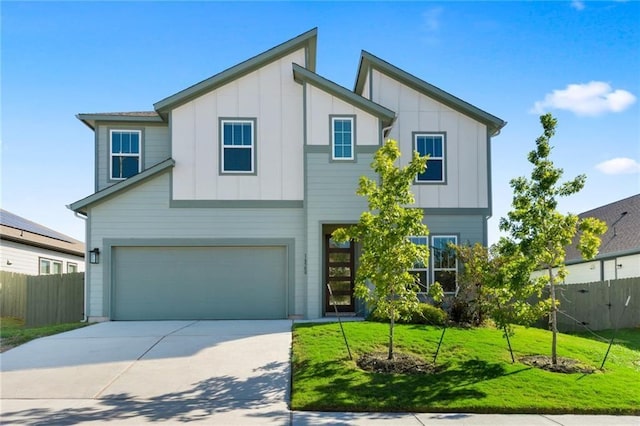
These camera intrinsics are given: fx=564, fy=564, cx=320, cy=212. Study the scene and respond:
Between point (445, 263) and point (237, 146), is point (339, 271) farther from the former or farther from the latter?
point (237, 146)

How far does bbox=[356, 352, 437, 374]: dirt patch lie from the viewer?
10242 mm

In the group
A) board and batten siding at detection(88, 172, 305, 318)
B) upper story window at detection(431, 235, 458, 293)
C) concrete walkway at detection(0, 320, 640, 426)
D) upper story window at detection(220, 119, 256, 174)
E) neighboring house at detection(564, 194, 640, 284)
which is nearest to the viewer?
concrete walkway at detection(0, 320, 640, 426)

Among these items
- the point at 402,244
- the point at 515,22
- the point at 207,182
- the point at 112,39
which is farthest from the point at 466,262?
the point at 112,39

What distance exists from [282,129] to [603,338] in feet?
35.9

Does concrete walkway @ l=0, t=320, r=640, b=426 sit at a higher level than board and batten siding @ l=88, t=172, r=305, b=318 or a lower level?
lower

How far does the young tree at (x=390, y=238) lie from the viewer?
35.3 ft

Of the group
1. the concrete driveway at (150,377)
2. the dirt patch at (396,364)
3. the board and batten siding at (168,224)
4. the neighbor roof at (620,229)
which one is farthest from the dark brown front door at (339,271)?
the neighbor roof at (620,229)

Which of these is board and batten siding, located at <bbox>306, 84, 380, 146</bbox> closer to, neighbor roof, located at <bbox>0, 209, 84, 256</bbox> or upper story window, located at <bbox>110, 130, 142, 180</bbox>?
upper story window, located at <bbox>110, 130, 142, 180</bbox>

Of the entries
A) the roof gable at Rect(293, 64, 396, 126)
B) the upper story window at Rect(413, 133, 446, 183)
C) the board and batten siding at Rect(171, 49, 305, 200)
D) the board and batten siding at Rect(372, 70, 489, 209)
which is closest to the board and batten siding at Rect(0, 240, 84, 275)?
the board and batten siding at Rect(171, 49, 305, 200)

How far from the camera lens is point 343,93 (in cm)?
1581

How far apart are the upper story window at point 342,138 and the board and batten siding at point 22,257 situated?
13.9m

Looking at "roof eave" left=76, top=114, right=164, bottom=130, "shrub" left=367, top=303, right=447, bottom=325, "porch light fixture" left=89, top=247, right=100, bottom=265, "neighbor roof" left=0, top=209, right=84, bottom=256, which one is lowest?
"shrub" left=367, top=303, right=447, bottom=325

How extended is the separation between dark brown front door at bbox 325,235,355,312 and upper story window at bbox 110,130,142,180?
6.41m

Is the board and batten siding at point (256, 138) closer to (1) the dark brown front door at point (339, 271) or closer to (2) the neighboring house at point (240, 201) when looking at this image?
(2) the neighboring house at point (240, 201)
